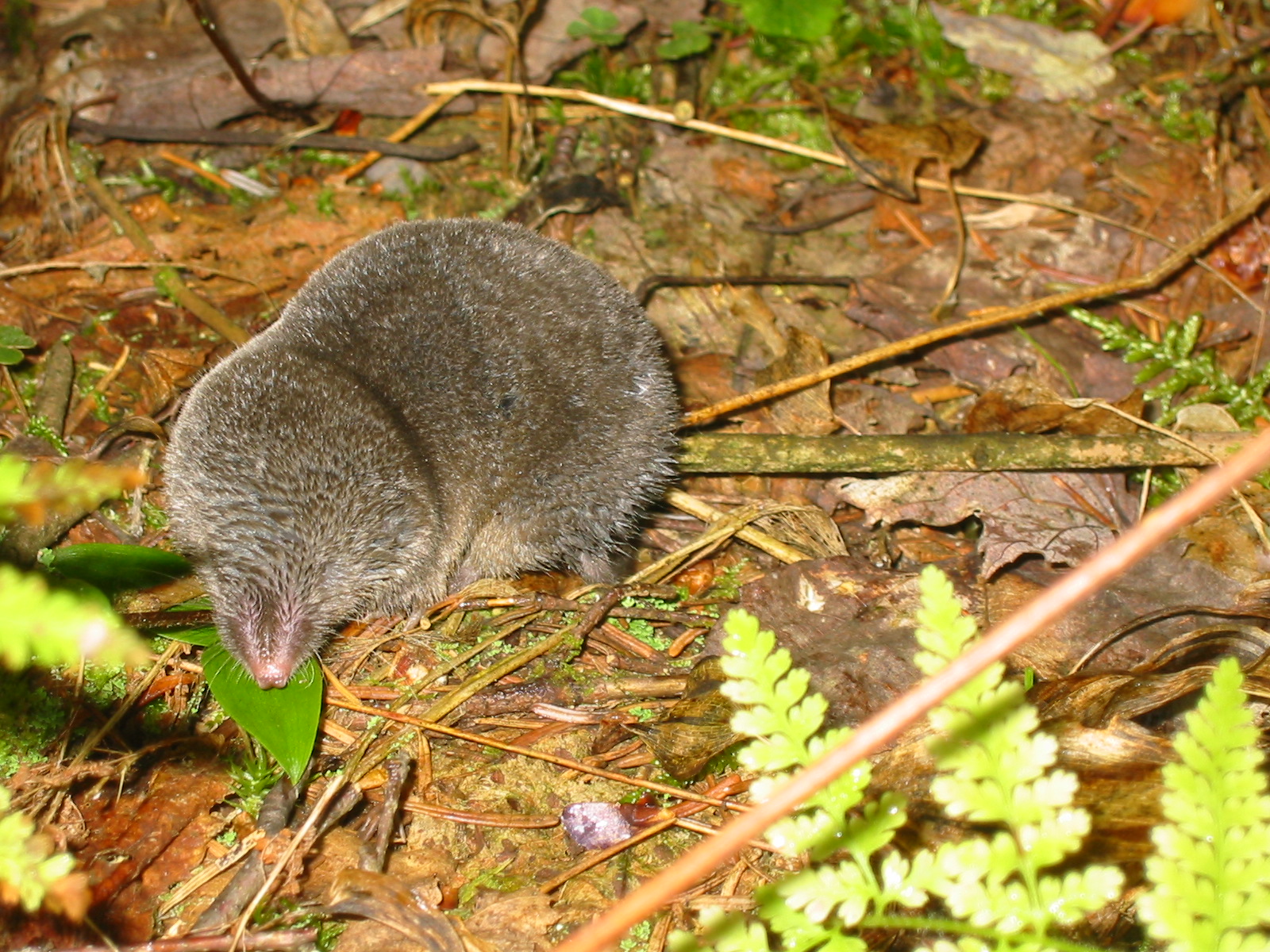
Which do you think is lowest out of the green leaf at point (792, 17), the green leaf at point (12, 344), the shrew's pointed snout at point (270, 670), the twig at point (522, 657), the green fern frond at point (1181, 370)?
the twig at point (522, 657)

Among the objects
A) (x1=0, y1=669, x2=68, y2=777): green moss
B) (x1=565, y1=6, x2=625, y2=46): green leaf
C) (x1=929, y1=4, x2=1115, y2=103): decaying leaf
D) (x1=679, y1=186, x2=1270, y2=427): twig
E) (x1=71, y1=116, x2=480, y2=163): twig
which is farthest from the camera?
(x1=929, y1=4, x2=1115, y2=103): decaying leaf

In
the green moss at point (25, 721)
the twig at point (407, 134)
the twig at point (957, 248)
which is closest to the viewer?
the green moss at point (25, 721)

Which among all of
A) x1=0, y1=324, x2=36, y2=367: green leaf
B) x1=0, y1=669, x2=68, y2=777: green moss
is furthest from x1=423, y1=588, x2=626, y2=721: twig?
x1=0, y1=324, x2=36, y2=367: green leaf

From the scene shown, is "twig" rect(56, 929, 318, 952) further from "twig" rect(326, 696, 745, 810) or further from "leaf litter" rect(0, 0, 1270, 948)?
"twig" rect(326, 696, 745, 810)

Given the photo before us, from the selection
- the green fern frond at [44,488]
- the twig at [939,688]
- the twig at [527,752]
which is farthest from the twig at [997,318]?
the twig at [939,688]

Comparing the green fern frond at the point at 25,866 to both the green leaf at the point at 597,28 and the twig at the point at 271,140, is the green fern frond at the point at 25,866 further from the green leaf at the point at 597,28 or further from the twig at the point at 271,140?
the green leaf at the point at 597,28

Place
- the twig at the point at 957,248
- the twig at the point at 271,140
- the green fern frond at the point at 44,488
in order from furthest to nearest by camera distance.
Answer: the twig at the point at 271,140, the twig at the point at 957,248, the green fern frond at the point at 44,488

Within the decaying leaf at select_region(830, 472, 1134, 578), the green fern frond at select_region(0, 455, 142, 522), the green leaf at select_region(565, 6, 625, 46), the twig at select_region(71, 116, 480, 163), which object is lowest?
the decaying leaf at select_region(830, 472, 1134, 578)

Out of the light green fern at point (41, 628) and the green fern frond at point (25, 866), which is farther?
the green fern frond at point (25, 866)
